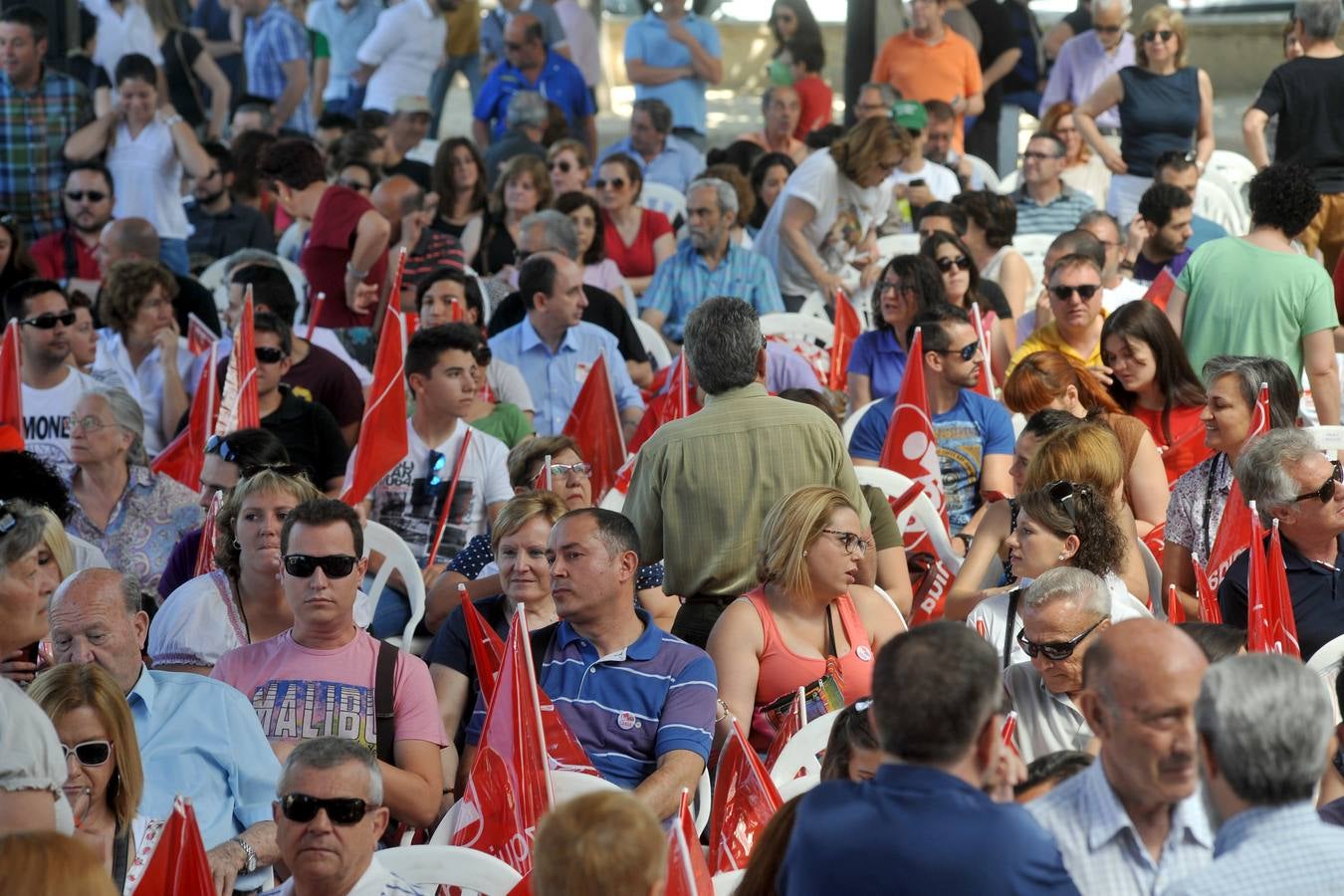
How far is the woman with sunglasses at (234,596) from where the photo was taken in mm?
5621

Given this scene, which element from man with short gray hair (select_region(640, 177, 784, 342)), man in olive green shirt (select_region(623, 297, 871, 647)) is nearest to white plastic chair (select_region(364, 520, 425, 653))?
man in olive green shirt (select_region(623, 297, 871, 647))

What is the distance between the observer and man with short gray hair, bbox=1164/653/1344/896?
276cm

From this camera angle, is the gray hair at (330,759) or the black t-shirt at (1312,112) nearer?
the gray hair at (330,759)

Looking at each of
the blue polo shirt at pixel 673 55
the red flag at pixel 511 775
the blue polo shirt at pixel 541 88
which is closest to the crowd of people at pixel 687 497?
the red flag at pixel 511 775

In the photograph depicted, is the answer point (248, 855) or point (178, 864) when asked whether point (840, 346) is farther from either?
point (178, 864)

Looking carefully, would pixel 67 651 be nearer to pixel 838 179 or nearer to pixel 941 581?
pixel 941 581

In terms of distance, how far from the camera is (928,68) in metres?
13.9

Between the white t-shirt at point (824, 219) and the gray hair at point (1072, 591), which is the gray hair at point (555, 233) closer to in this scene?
the white t-shirt at point (824, 219)

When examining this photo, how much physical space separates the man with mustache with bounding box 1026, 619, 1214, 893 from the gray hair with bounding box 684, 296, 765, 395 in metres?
2.51

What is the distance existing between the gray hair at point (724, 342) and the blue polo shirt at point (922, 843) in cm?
264

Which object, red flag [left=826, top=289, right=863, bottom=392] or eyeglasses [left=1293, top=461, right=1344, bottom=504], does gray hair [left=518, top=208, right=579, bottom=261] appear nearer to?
red flag [left=826, top=289, right=863, bottom=392]

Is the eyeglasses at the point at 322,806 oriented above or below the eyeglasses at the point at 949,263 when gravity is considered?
below

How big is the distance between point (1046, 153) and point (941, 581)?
5678 mm

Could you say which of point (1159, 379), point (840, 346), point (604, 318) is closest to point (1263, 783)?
point (1159, 379)
